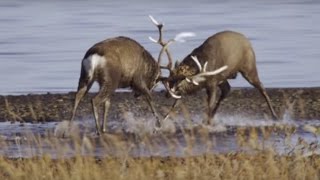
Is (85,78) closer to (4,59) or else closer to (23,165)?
(23,165)

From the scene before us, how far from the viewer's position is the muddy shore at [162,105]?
21375 millimetres

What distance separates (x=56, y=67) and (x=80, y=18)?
15.5 meters

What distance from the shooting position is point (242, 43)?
20.4 metres

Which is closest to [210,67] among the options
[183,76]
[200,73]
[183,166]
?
[200,73]

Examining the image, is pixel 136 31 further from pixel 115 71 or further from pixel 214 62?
pixel 115 71

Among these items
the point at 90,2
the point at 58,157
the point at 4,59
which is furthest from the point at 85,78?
the point at 90,2

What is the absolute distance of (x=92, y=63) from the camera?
61.7ft

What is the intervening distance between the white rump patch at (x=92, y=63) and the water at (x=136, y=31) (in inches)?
234

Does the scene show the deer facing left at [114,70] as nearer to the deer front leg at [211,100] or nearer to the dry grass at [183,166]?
the deer front leg at [211,100]

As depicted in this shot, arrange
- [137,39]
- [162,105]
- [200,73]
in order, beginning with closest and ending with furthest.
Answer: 1. [200,73]
2. [162,105]
3. [137,39]

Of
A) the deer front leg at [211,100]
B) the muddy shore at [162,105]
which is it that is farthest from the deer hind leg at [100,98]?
the muddy shore at [162,105]

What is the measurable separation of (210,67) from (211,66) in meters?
0.02

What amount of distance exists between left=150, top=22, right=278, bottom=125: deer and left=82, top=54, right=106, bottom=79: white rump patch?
4.42ft

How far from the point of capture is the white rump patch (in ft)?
61.6
